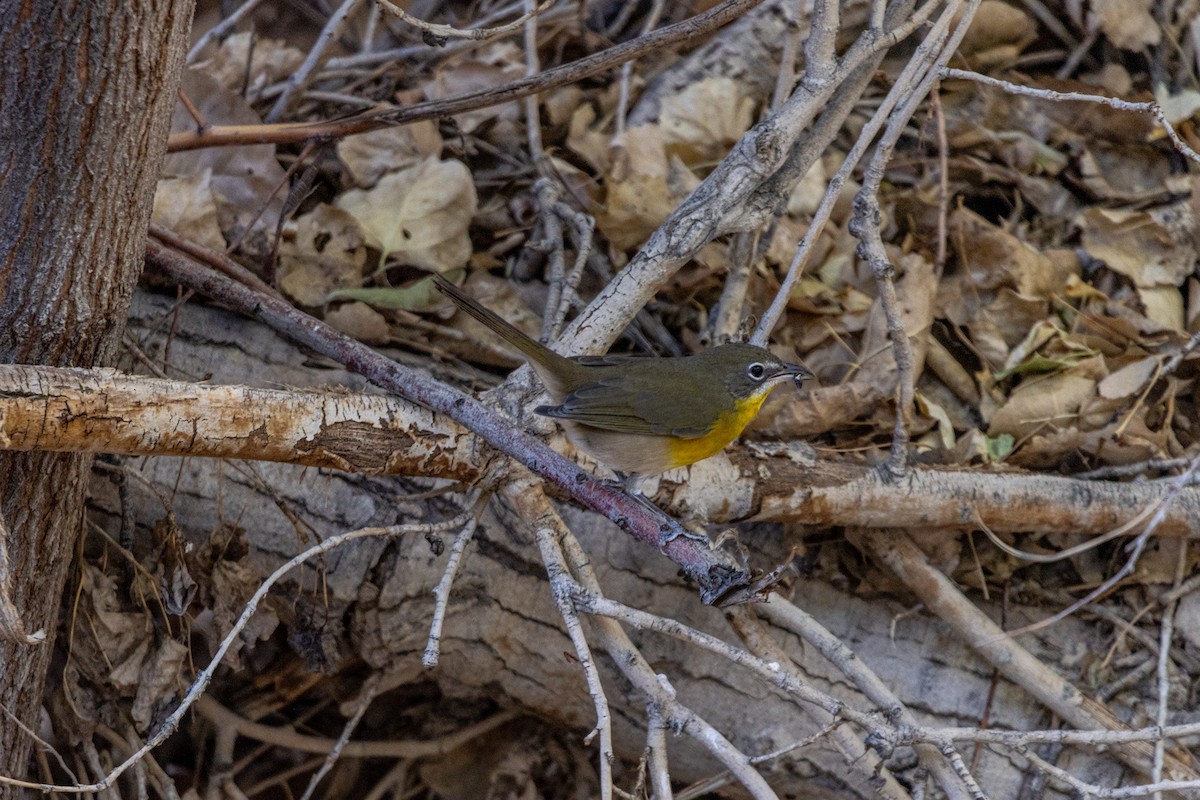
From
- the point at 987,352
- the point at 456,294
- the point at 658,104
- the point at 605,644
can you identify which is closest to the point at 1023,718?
the point at 987,352

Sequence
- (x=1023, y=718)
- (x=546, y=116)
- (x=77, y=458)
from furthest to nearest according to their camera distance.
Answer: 1. (x=546, y=116)
2. (x=1023, y=718)
3. (x=77, y=458)

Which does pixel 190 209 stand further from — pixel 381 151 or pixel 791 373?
pixel 791 373

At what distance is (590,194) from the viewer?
417cm

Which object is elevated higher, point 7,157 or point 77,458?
point 7,157

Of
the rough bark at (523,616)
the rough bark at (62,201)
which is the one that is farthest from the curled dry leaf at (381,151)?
the rough bark at (62,201)

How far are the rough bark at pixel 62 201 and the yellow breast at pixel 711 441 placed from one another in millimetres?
1605

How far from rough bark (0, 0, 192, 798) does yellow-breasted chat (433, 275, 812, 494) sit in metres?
0.85

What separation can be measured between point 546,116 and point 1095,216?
2334 mm

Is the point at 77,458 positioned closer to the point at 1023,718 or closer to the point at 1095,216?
the point at 1023,718

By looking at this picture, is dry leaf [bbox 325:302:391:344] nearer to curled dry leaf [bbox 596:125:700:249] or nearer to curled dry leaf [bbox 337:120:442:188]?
curled dry leaf [bbox 337:120:442:188]

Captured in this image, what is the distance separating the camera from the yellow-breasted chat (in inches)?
123

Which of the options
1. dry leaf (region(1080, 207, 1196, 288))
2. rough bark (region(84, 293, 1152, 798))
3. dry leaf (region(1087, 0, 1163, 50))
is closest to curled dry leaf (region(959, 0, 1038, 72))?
dry leaf (region(1087, 0, 1163, 50))

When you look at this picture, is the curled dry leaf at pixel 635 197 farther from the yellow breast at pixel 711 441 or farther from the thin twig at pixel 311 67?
the thin twig at pixel 311 67

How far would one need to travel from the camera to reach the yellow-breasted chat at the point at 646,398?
3.12m
